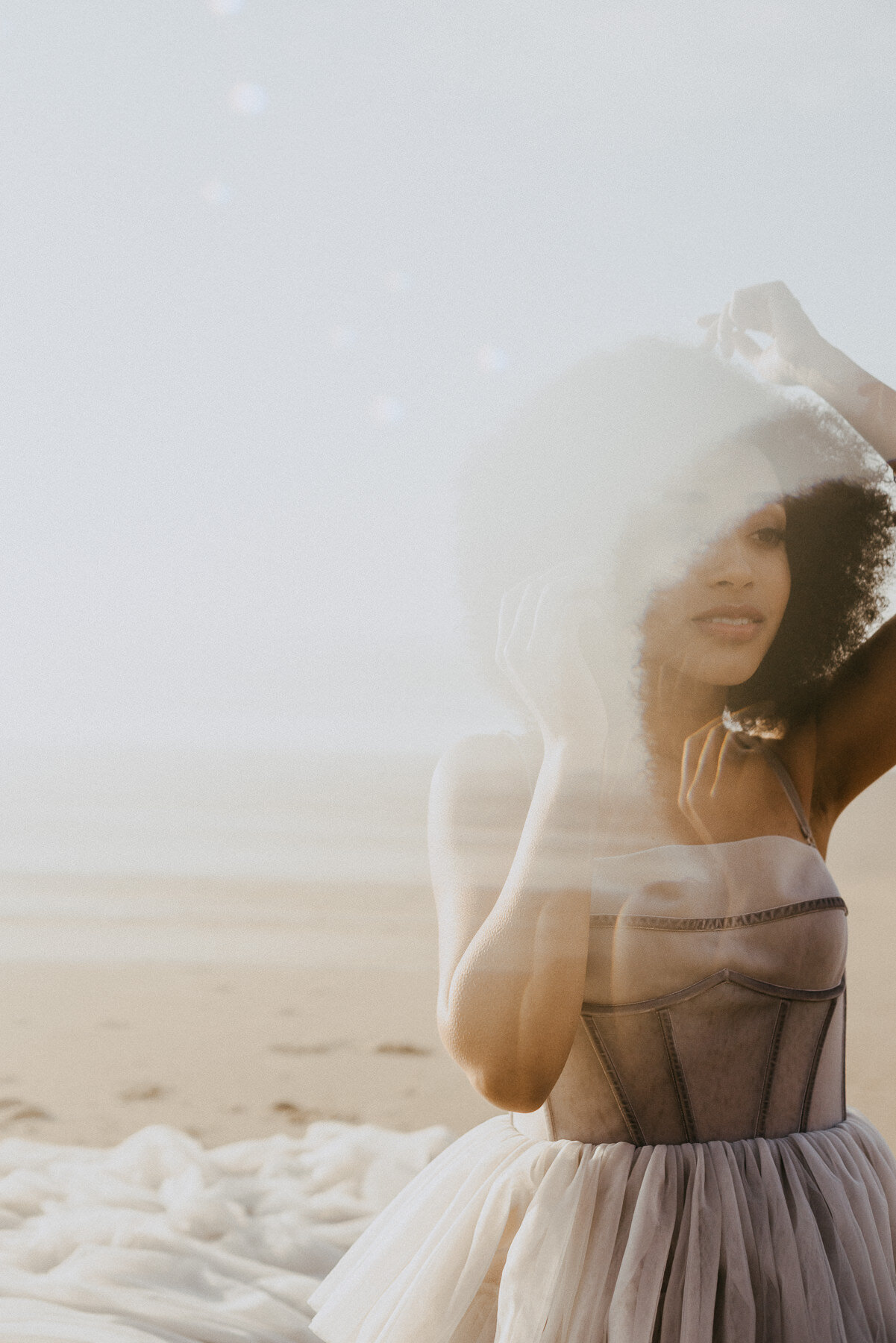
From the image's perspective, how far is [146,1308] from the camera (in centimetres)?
220

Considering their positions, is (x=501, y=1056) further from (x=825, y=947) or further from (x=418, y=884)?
(x=418, y=884)

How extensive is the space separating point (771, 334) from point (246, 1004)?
266 inches

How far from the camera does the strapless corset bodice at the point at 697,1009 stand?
1.31 meters

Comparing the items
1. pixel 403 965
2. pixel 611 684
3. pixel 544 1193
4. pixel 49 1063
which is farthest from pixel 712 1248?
pixel 403 965

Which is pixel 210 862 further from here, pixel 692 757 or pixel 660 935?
pixel 660 935

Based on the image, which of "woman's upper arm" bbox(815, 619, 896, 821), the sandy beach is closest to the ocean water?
the sandy beach

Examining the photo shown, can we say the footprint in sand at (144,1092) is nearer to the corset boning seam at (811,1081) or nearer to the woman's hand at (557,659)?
the corset boning seam at (811,1081)

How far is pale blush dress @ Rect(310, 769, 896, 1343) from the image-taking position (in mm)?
1224

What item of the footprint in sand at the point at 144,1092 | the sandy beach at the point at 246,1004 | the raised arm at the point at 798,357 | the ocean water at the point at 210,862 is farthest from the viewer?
the ocean water at the point at 210,862

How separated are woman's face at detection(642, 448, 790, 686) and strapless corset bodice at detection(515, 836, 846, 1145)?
0.29 m

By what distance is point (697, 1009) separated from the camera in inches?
51.8

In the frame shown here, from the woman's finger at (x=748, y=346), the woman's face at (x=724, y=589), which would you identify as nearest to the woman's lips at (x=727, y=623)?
the woman's face at (x=724, y=589)

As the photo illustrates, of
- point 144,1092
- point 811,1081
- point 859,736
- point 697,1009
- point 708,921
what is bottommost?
point 144,1092

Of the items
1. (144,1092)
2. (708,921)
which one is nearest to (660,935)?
(708,921)
